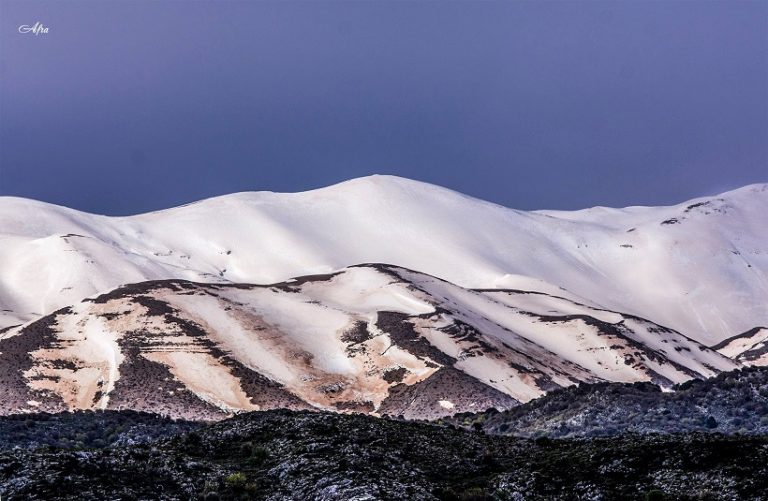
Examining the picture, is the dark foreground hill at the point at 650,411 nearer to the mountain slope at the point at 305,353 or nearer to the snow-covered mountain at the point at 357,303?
the mountain slope at the point at 305,353

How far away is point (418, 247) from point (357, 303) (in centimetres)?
7835

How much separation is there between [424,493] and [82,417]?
25724 millimetres

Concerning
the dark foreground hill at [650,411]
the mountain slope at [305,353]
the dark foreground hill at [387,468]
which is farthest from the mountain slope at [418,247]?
the dark foreground hill at [387,468]

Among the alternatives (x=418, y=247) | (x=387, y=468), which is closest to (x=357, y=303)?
(x=387, y=468)

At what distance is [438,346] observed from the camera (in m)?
70.9

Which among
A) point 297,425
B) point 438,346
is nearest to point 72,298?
point 438,346

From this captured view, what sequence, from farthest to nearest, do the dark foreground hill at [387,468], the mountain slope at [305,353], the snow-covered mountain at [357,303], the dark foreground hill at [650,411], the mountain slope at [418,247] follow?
the mountain slope at [418,247] → the snow-covered mountain at [357,303] → the mountain slope at [305,353] → the dark foreground hill at [650,411] → the dark foreground hill at [387,468]

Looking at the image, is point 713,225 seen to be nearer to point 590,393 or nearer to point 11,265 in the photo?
point 11,265

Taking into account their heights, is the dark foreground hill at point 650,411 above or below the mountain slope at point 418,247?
below

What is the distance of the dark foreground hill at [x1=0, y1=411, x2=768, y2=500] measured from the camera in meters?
16.3

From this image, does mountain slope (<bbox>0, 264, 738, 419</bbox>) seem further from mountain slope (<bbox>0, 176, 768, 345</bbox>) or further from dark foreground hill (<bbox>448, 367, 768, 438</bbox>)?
mountain slope (<bbox>0, 176, 768, 345</bbox>)

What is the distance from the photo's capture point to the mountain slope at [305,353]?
198ft

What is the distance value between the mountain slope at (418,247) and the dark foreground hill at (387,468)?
11209 centimetres

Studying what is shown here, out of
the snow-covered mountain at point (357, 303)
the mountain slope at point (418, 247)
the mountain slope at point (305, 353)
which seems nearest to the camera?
the mountain slope at point (305, 353)
